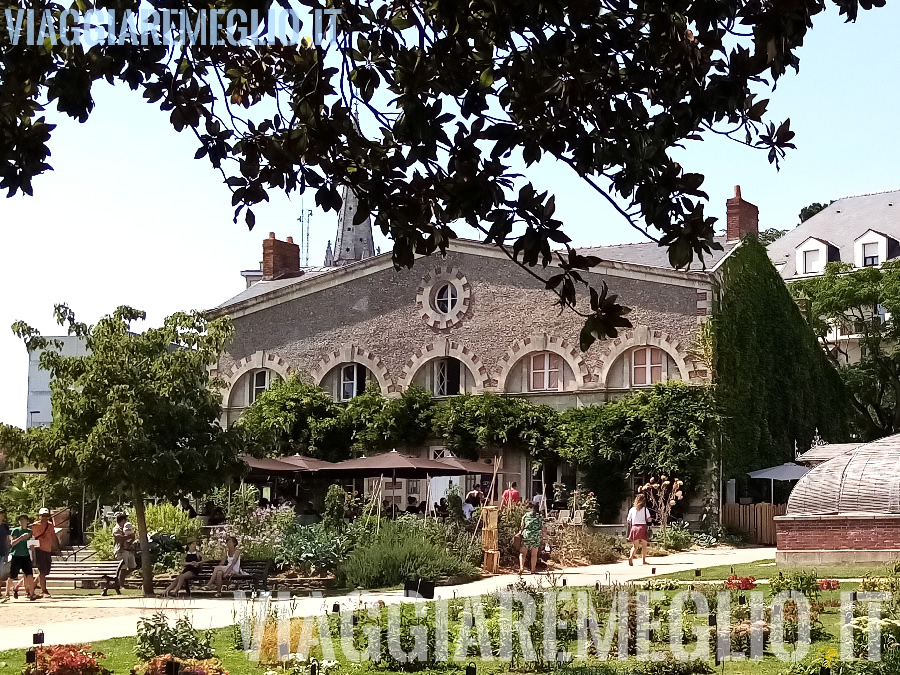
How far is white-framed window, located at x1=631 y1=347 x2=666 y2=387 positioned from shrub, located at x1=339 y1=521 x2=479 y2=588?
12676 millimetres

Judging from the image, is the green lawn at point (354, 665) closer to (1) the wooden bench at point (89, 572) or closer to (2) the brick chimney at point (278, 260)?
(1) the wooden bench at point (89, 572)

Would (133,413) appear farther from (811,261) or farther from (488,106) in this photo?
(811,261)

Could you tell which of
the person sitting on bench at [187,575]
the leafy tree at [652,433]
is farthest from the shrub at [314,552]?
the leafy tree at [652,433]

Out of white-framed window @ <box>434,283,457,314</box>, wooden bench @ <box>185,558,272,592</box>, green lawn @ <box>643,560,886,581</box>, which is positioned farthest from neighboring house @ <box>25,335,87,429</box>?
green lawn @ <box>643,560,886,581</box>

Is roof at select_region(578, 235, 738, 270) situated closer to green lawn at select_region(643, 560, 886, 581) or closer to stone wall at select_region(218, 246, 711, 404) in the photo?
stone wall at select_region(218, 246, 711, 404)

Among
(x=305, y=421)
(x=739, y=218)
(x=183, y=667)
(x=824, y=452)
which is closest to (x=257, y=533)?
(x=824, y=452)

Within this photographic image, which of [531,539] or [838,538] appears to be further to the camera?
[531,539]

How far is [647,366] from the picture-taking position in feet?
107

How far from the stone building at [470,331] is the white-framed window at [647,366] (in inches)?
1.4

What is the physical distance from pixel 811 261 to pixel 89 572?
1359 inches

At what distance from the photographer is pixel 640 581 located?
716 inches

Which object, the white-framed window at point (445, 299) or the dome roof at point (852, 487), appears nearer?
the dome roof at point (852, 487)

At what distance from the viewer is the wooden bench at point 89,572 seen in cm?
2097

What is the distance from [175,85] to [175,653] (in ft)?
17.7
